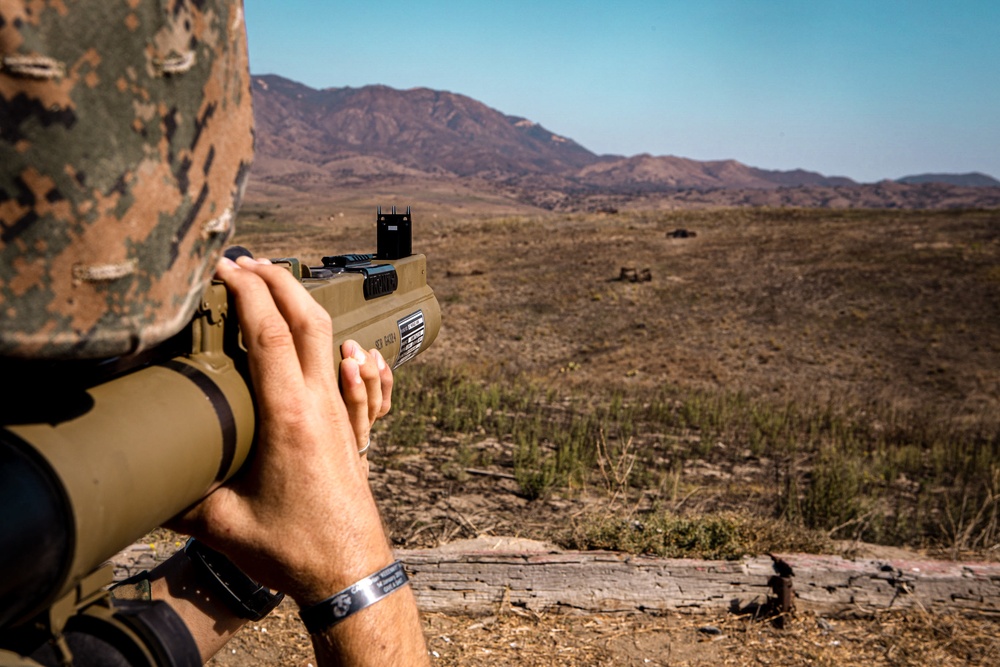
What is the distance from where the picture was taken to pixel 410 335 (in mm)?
2102

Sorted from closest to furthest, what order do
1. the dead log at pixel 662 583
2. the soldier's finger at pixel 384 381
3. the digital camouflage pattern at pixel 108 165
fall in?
the digital camouflage pattern at pixel 108 165 < the soldier's finger at pixel 384 381 < the dead log at pixel 662 583

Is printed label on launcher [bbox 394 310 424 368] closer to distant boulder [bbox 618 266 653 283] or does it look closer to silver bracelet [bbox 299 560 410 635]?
silver bracelet [bbox 299 560 410 635]

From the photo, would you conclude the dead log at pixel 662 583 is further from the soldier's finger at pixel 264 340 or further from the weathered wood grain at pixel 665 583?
the soldier's finger at pixel 264 340

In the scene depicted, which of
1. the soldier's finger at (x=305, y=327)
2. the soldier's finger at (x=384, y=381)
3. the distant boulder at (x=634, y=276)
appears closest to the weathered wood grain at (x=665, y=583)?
the soldier's finger at (x=384, y=381)

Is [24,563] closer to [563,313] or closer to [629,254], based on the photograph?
[563,313]

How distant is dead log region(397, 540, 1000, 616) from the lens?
3.54 m

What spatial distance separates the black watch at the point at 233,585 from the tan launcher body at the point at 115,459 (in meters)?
0.49

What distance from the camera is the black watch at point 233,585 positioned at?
56.9 inches

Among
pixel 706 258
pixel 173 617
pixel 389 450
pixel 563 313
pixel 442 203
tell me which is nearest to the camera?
pixel 173 617

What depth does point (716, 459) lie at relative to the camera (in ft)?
21.2

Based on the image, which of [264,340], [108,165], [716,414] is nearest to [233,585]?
[264,340]

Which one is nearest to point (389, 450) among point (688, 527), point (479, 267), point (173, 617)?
point (688, 527)

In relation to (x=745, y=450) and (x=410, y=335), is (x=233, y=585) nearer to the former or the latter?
(x=410, y=335)

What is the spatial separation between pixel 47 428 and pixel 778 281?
17.4m
